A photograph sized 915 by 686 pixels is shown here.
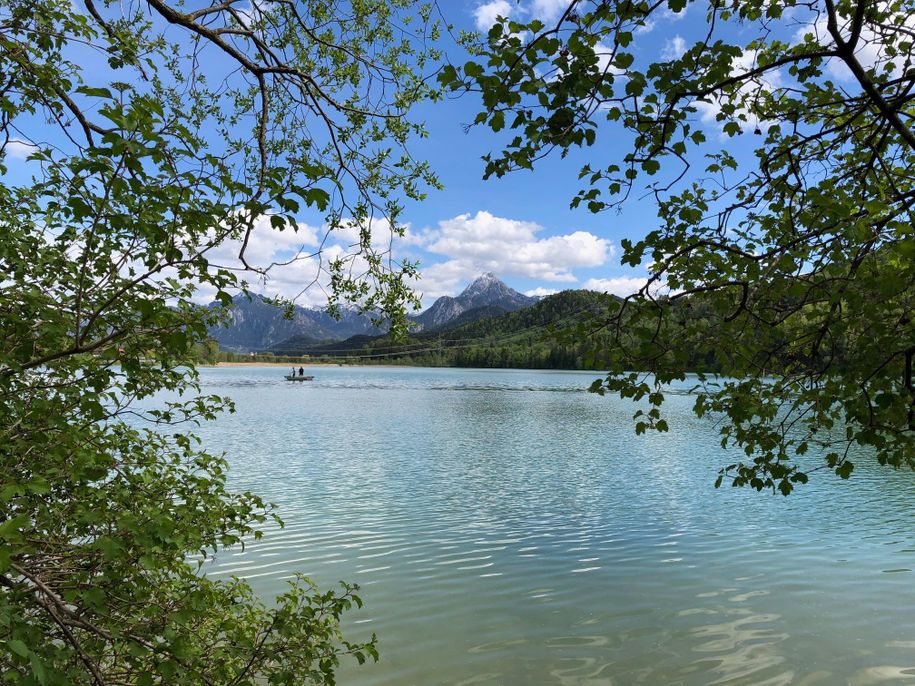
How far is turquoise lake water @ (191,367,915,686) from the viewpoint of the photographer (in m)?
8.31

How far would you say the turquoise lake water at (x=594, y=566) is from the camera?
8312mm

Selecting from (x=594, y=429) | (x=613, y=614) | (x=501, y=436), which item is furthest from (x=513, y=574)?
(x=594, y=429)

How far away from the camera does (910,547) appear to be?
13695mm

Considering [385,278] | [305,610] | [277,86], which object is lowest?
[305,610]

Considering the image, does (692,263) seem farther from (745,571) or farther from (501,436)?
(501,436)

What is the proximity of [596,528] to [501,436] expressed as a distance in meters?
20.0

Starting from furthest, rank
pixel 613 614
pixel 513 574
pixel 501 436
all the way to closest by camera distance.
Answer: pixel 501 436 < pixel 513 574 < pixel 613 614

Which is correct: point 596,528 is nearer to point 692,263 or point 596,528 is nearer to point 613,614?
point 613,614

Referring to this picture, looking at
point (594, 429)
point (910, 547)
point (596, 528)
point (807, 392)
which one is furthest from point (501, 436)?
point (807, 392)

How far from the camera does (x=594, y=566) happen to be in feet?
40.4

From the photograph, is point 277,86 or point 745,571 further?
point 745,571

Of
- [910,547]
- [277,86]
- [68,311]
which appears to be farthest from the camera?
[910,547]

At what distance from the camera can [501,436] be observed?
35.4 m

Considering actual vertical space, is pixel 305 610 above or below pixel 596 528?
above
